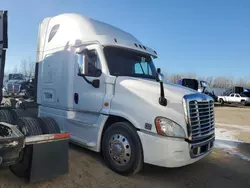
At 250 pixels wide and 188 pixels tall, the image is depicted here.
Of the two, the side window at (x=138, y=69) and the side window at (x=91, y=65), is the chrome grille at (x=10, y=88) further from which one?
the side window at (x=138, y=69)

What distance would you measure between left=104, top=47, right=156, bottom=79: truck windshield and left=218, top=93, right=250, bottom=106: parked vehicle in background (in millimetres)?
30694

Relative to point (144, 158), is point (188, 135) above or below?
above

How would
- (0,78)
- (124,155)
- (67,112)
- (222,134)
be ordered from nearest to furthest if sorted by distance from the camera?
1. (0,78)
2. (124,155)
3. (67,112)
4. (222,134)

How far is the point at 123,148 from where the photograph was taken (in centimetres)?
432

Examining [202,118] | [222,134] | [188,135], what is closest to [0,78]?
[188,135]

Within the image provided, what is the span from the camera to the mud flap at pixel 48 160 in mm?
3289

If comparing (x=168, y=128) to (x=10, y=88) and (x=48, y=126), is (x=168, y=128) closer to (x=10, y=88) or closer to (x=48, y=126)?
(x=48, y=126)

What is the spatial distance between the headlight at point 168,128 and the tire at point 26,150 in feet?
6.08

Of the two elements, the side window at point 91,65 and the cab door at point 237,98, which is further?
the cab door at point 237,98

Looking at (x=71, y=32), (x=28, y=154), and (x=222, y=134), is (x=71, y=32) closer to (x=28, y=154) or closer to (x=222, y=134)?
(x=28, y=154)

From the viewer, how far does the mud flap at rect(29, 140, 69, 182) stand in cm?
329

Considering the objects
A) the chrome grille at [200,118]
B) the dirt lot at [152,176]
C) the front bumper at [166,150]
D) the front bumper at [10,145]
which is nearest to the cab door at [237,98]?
the dirt lot at [152,176]

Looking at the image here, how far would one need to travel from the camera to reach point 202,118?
4348mm

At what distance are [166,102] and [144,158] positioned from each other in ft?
3.34
